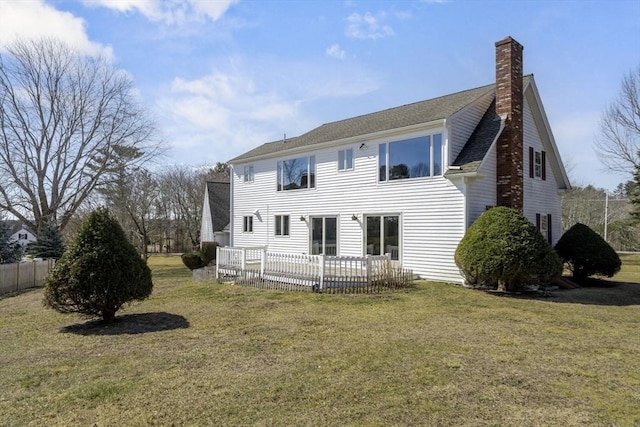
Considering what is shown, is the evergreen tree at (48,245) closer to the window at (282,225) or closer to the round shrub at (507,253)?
the window at (282,225)

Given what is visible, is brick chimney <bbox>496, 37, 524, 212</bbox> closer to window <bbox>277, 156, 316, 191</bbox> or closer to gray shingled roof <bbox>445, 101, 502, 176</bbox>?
gray shingled roof <bbox>445, 101, 502, 176</bbox>

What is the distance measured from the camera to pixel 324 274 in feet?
40.1

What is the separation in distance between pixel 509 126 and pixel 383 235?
614 cm

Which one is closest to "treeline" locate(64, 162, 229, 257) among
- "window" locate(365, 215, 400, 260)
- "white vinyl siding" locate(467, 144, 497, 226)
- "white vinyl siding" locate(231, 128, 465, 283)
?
"white vinyl siding" locate(231, 128, 465, 283)

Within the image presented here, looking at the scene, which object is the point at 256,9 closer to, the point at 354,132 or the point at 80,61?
the point at 354,132

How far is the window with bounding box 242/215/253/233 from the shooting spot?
70.4ft

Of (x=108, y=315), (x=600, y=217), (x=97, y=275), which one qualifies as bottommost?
(x=108, y=315)

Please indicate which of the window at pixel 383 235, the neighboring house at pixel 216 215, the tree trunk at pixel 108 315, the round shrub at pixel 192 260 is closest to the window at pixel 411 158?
the window at pixel 383 235

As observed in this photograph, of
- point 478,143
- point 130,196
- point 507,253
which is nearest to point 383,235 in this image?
point 478,143

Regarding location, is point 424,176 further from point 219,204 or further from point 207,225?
point 207,225

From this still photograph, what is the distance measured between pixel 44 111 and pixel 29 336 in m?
23.8

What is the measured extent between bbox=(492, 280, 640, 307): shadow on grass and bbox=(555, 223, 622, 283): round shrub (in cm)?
64

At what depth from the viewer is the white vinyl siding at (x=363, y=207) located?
13.8 metres

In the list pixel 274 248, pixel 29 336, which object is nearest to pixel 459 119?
pixel 274 248
